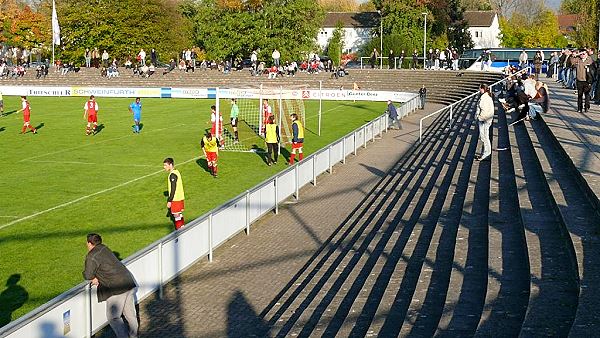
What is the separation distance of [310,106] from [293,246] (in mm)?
35194

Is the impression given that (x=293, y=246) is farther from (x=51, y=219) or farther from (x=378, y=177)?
(x=378, y=177)

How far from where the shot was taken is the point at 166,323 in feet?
36.8

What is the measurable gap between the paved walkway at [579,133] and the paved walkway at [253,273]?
4771 millimetres

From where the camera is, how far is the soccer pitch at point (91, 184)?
1447cm

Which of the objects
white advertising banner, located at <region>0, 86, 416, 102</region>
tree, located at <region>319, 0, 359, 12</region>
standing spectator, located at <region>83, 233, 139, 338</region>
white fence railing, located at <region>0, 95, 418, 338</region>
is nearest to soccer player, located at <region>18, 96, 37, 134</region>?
white fence railing, located at <region>0, 95, 418, 338</region>

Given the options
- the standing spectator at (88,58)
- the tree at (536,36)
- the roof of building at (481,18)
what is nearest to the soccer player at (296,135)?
the standing spectator at (88,58)

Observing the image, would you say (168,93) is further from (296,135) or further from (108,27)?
(296,135)

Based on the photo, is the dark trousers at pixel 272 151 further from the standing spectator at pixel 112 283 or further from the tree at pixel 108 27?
the tree at pixel 108 27

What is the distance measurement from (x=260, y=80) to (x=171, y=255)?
4940 cm

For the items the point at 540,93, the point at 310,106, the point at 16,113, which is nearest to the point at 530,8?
the point at 310,106

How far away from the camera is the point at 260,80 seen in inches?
2421

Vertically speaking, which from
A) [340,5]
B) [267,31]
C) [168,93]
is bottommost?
[168,93]

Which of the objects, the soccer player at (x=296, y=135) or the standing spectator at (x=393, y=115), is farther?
the standing spectator at (x=393, y=115)

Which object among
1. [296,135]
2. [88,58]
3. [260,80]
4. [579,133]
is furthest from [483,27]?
[579,133]
